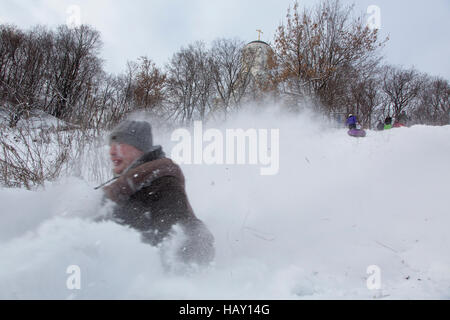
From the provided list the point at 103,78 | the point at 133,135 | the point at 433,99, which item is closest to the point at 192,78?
the point at 103,78

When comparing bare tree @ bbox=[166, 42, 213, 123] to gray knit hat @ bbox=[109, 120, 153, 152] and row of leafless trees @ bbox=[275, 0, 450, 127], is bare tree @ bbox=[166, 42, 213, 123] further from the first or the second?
gray knit hat @ bbox=[109, 120, 153, 152]

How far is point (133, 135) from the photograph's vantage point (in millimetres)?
1765

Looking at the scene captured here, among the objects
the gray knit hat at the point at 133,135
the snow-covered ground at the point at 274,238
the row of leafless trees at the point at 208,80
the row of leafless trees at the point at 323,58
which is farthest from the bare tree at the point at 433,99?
the gray knit hat at the point at 133,135

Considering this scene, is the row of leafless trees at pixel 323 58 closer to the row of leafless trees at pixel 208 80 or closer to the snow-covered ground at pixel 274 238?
the row of leafless trees at pixel 208 80

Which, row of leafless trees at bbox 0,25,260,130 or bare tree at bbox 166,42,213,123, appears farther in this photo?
bare tree at bbox 166,42,213,123

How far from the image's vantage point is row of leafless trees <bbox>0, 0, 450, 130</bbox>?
3.33 meters

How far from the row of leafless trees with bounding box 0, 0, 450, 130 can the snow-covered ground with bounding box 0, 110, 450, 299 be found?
1.36 meters

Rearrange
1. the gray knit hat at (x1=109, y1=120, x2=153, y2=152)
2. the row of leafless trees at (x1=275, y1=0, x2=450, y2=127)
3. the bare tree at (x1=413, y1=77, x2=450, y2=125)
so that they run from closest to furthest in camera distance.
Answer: the gray knit hat at (x1=109, y1=120, x2=153, y2=152)
the row of leafless trees at (x1=275, y1=0, x2=450, y2=127)
the bare tree at (x1=413, y1=77, x2=450, y2=125)

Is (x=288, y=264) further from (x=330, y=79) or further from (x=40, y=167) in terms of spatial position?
(x=330, y=79)

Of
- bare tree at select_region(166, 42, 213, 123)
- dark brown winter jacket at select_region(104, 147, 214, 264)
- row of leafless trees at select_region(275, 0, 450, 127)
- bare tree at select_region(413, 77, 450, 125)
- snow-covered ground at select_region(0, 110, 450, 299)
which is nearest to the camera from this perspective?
Result: snow-covered ground at select_region(0, 110, 450, 299)

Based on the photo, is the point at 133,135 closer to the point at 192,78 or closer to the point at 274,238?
the point at 274,238

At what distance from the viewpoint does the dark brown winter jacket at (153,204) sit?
5.00 ft

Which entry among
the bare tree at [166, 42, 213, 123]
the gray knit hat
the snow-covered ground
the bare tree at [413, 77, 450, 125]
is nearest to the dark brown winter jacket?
the snow-covered ground

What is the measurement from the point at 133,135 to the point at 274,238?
1.67 metres
